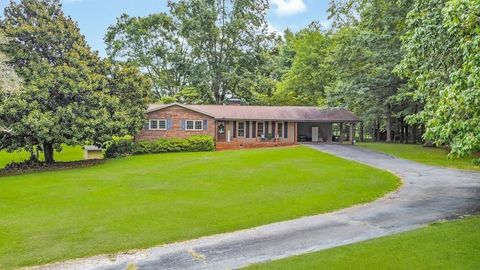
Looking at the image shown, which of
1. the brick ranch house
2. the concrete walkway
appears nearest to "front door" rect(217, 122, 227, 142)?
the brick ranch house

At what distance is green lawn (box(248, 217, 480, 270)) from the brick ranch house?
962 inches

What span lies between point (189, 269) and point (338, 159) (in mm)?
17548

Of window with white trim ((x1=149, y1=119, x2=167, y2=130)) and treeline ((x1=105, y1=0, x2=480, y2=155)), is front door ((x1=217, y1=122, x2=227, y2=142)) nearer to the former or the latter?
window with white trim ((x1=149, y1=119, x2=167, y2=130))

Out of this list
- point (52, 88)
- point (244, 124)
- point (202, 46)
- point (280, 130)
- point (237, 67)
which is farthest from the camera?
point (237, 67)

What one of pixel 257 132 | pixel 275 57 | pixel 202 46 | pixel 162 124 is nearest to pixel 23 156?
pixel 162 124

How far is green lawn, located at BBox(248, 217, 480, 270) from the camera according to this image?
7.31m

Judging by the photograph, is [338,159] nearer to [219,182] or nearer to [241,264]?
[219,182]

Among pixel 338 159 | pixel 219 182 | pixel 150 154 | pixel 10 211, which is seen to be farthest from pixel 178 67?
pixel 10 211

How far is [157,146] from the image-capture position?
30.7m

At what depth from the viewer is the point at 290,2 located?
138ft

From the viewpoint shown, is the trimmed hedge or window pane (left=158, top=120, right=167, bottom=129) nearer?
the trimmed hedge

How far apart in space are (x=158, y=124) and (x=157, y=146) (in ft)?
7.25

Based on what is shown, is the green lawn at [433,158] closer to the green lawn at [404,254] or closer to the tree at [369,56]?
the tree at [369,56]

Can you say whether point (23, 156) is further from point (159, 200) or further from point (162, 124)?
point (159, 200)
